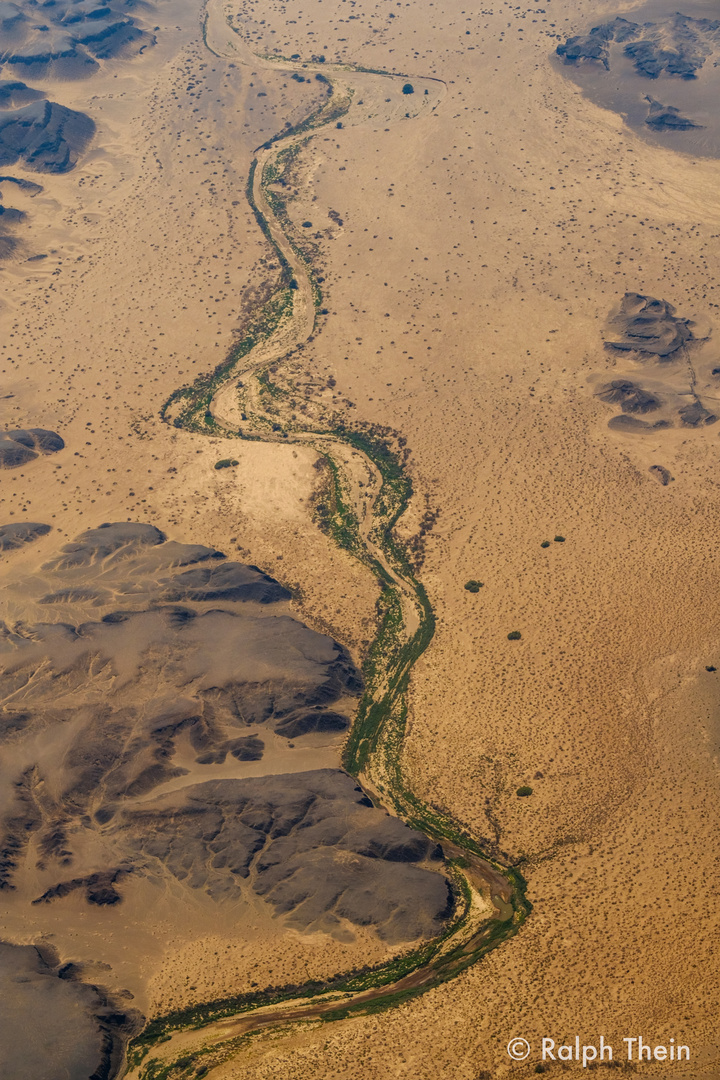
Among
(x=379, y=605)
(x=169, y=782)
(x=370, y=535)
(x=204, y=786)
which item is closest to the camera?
(x=204, y=786)

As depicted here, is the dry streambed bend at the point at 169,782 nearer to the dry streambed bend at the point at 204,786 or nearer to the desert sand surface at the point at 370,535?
the dry streambed bend at the point at 204,786

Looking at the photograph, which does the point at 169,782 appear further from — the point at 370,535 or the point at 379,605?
the point at 370,535

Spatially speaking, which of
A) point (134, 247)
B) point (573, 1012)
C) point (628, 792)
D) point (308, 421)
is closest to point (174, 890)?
point (573, 1012)

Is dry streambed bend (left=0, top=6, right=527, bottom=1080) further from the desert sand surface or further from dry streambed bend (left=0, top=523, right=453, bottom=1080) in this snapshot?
the desert sand surface

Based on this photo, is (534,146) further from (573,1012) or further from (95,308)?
(573,1012)

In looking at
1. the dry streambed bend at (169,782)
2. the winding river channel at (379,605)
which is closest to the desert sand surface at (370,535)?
the dry streambed bend at (169,782)

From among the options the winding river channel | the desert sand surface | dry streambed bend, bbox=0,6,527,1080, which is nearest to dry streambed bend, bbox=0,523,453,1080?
dry streambed bend, bbox=0,6,527,1080

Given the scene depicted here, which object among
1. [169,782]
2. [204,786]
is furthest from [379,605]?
[169,782]
